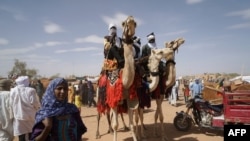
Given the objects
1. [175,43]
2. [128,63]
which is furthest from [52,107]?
[175,43]

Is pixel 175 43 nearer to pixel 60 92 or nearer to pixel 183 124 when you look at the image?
pixel 183 124

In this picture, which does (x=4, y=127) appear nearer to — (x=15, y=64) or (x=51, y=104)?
(x=51, y=104)

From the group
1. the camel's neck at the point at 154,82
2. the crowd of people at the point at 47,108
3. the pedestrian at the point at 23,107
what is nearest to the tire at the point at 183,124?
the camel's neck at the point at 154,82

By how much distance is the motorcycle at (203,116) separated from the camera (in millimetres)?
7955

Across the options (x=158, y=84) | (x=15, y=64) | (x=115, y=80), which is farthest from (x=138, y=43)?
(x=15, y=64)

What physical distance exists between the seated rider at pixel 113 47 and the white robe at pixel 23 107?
2365 mm

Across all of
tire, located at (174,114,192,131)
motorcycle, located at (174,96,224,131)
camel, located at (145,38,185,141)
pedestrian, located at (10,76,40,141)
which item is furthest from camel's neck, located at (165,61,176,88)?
pedestrian, located at (10,76,40,141)

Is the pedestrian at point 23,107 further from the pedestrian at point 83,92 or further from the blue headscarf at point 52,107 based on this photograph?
the pedestrian at point 83,92

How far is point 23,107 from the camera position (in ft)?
17.2

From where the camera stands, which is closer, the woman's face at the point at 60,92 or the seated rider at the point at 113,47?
the woman's face at the point at 60,92

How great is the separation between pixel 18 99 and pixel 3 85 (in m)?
0.56

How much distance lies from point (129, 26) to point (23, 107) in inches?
120

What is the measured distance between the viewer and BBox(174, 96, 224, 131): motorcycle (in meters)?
7.95

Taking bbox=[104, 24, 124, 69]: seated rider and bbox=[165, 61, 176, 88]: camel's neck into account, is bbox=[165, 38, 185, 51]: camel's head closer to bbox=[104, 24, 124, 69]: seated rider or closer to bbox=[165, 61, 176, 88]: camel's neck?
bbox=[165, 61, 176, 88]: camel's neck
